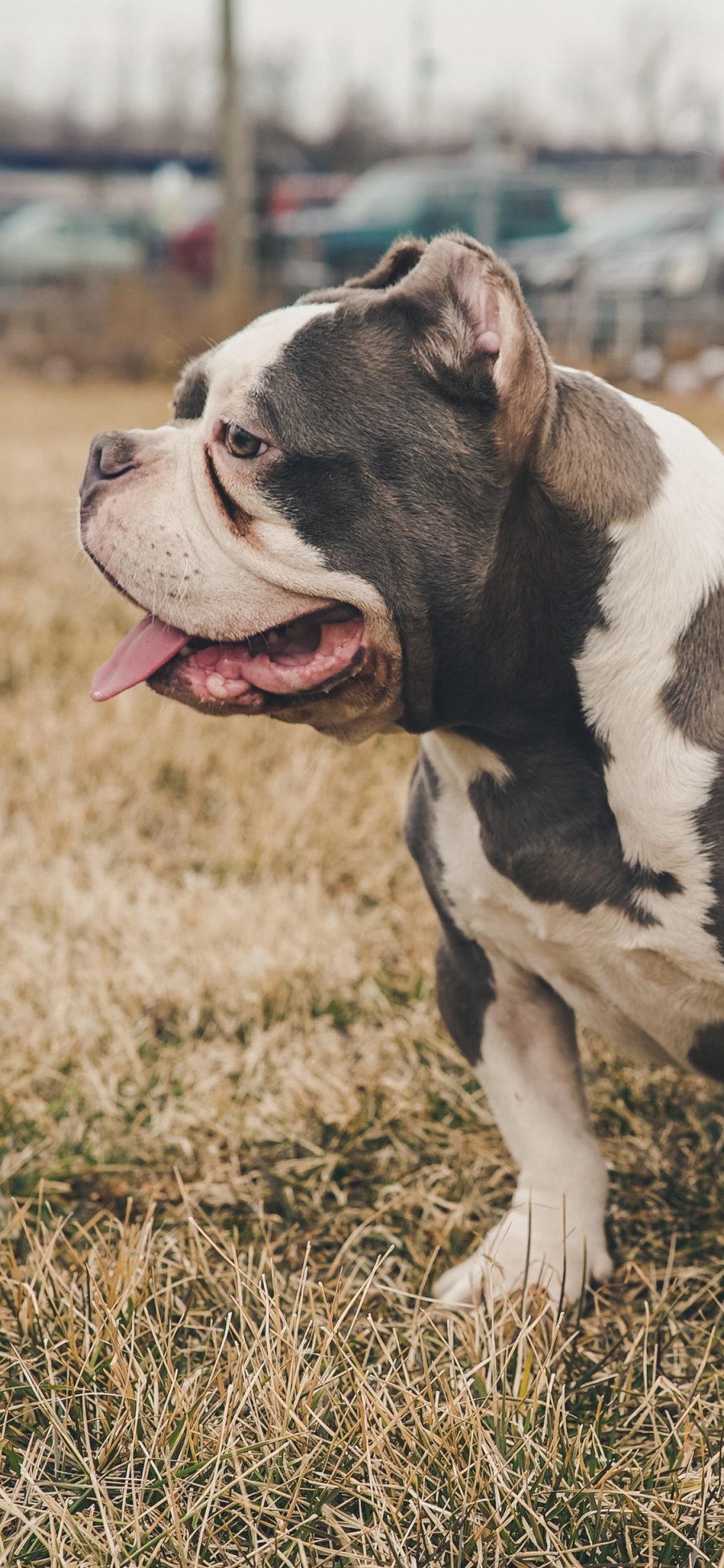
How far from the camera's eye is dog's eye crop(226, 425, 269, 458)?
191 cm

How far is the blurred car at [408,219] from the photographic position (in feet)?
47.4

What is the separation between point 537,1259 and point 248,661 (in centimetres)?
91

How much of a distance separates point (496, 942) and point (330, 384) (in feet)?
2.60

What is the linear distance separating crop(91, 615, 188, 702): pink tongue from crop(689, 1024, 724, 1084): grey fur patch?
0.86 metres

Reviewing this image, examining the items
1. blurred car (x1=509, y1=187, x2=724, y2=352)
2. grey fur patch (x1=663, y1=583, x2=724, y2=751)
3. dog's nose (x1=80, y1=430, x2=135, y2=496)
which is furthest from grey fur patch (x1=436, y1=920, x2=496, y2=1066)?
blurred car (x1=509, y1=187, x2=724, y2=352)

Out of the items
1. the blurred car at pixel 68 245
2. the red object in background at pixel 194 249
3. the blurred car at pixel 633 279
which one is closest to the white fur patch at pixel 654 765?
the blurred car at pixel 633 279

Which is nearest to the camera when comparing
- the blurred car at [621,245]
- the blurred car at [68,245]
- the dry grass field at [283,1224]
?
the dry grass field at [283,1224]

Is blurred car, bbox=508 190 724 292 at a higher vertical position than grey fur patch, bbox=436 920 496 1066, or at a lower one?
lower

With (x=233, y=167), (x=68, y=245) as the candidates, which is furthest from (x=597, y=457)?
(x=68, y=245)

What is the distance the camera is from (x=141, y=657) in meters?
2.08

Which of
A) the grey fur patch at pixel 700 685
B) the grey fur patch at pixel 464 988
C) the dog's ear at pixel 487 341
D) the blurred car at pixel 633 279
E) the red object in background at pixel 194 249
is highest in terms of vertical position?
the dog's ear at pixel 487 341

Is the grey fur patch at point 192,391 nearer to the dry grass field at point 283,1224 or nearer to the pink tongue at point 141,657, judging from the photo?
the pink tongue at point 141,657

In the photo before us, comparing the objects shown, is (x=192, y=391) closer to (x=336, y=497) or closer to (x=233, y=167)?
(x=336, y=497)

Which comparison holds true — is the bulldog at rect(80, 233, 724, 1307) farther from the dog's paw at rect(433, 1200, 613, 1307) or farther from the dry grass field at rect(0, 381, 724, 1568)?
the dry grass field at rect(0, 381, 724, 1568)
